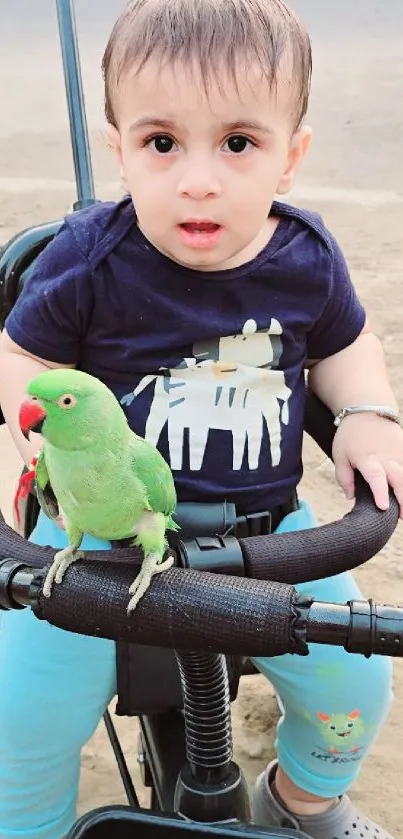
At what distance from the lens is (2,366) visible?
106 centimetres

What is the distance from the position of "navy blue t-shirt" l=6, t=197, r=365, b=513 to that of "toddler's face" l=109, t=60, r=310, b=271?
0.44ft

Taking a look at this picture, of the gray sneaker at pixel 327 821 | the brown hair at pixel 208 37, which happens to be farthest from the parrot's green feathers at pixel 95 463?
the gray sneaker at pixel 327 821

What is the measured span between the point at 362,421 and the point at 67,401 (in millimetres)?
455

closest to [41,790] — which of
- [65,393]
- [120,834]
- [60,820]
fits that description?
[60,820]

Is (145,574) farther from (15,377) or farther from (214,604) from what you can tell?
(15,377)

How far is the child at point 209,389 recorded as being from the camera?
1031 millimetres

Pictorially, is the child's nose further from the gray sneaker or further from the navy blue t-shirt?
the gray sneaker

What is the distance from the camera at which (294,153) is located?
40.6 inches

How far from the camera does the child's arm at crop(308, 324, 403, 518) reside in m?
0.98

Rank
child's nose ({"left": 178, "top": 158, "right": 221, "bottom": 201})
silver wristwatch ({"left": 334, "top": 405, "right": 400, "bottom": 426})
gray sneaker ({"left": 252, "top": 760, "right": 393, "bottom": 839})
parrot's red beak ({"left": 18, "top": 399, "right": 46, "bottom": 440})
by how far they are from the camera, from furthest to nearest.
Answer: gray sneaker ({"left": 252, "top": 760, "right": 393, "bottom": 839}) → silver wristwatch ({"left": 334, "top": 405, "right": 400, "bottom": 426}) → child's nose ({"left": 178, "top": 158, "right": 221, "bottom": 201}) → parrot's red beak ({"left": 18, "top": 399, "right": 46, "bottom": 440})

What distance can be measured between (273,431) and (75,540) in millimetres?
363

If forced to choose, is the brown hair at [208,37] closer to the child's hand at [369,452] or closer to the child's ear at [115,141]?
the child's ear at [115,141]

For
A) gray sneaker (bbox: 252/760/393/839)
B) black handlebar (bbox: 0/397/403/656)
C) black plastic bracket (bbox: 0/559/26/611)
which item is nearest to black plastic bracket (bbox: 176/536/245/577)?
black handlebar (bbox: 0/397/403/656)

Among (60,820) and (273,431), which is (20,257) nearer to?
(273,431)
